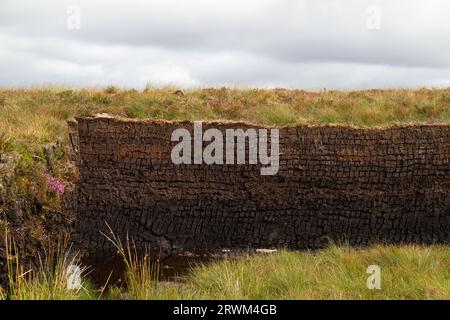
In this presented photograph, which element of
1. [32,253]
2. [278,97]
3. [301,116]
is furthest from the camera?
[278,97]

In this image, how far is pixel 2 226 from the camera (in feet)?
28.7

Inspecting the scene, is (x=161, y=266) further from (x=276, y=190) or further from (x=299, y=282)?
(x=299, y=282)

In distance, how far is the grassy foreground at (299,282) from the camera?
6672 mm

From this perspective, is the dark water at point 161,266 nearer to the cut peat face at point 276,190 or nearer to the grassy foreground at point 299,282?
the cut peat face at point 276,190

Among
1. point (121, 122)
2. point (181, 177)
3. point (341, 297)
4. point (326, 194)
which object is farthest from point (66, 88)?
point (341, 297)

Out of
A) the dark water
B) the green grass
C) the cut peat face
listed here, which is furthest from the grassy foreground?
the cut peat face

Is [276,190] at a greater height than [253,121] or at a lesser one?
lesser

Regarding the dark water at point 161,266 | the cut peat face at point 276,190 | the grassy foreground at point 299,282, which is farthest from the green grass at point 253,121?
the cut peat face at point 276,190

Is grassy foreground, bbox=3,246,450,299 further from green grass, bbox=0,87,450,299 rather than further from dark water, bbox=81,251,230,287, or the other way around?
Result: dark water, bbox=81,251,230,287

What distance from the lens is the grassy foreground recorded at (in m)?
6.67

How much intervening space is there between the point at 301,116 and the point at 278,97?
2422 millimetres

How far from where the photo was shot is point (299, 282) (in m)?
8.03

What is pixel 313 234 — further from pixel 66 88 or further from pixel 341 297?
pixel 66 88

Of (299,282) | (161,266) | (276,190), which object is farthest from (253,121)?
(299,282)
